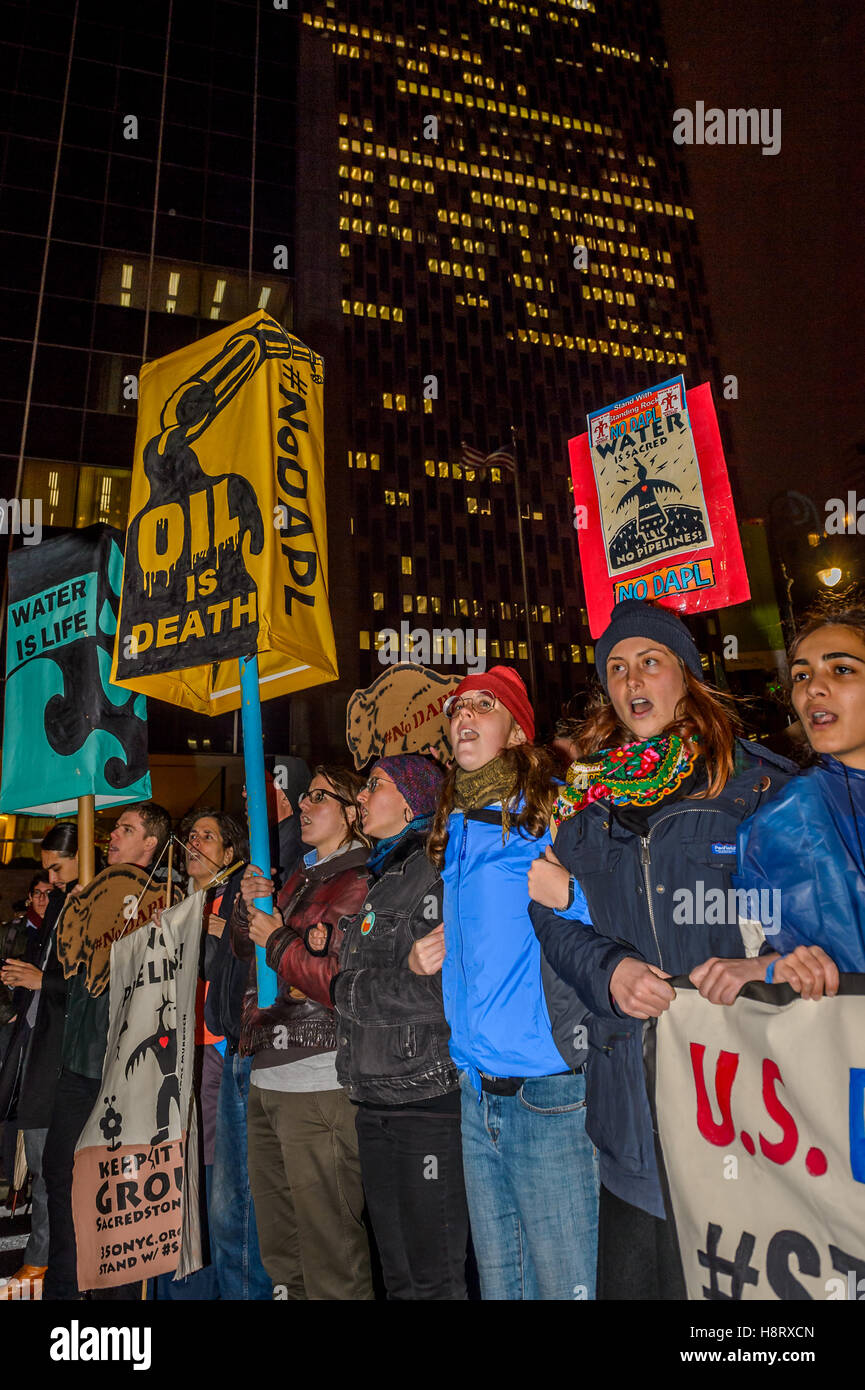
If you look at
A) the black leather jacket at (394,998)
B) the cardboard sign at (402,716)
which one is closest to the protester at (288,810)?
the cardboard sign at (402,716)

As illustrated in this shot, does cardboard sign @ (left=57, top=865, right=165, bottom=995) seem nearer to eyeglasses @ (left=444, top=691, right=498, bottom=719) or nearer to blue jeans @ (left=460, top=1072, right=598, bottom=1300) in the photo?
eyeglasses @ (left=444, top=691, right=498, bottom=719)

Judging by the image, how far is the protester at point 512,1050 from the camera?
2777 mm

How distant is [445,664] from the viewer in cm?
7112

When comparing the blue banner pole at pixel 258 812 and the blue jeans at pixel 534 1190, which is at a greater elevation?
the blue banner pole at pixel 258 812

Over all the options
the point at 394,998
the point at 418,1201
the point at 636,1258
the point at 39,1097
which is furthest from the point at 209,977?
the point at 636,1258

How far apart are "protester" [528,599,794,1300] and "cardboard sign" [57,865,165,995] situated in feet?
8.90

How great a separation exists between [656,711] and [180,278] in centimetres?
3279

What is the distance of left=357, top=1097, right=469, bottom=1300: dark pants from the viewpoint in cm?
319

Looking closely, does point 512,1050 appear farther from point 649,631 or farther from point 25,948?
point 25,948

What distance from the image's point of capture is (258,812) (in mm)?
4191

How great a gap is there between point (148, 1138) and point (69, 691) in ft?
9.49

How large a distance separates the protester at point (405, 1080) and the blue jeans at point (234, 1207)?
1.14m

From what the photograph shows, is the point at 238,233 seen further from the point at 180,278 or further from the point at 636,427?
the point at 636,427

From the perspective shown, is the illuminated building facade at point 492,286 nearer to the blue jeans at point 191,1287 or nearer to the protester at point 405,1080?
the blue jeans at point 191,1287
